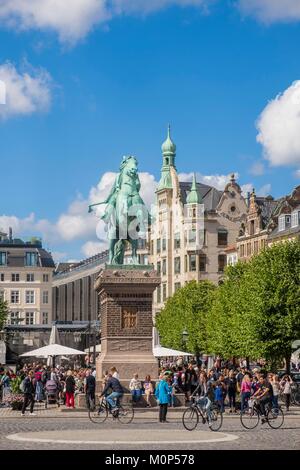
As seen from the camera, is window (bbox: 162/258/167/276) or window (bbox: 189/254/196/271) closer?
window (bbox: 189/254/196/271)

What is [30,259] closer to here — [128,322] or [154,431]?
[128,322]

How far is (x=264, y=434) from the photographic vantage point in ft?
92.8

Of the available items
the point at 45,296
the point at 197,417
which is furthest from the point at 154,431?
the point at 45,296

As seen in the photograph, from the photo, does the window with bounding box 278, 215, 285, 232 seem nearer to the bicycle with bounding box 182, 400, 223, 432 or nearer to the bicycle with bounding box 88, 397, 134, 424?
the bicycle with bounding box 88, 397, 134, 424

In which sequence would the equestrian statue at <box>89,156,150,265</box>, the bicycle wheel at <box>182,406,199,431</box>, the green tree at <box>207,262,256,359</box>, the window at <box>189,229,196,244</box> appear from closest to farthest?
the bicycle wheel at <box>182,406,199,431</box>
the equestrian statue at <box>89,156,150,265</box>
the green tree at <box>207,262,256,359</box>
the window at <box>189,229,196,244</box>

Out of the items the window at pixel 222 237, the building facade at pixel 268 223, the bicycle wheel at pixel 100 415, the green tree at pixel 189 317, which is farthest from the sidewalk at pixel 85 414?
the window at pixel 222 237

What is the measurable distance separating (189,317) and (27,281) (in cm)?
5300

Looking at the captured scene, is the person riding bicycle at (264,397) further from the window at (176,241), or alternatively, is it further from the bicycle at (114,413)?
the window at (176,241)

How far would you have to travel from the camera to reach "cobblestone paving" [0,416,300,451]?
76.4 feet

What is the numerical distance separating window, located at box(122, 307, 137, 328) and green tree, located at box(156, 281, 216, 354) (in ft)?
176

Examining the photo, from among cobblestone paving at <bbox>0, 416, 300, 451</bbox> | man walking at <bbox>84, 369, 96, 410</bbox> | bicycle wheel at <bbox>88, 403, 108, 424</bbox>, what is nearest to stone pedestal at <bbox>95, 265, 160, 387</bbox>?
man walking at <bbox>84, 369, 96, 410</bbox>

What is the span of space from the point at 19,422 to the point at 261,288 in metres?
27.6

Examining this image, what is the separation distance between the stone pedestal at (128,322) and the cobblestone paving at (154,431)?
4.53 meters

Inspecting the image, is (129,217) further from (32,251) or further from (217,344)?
(32,251)
